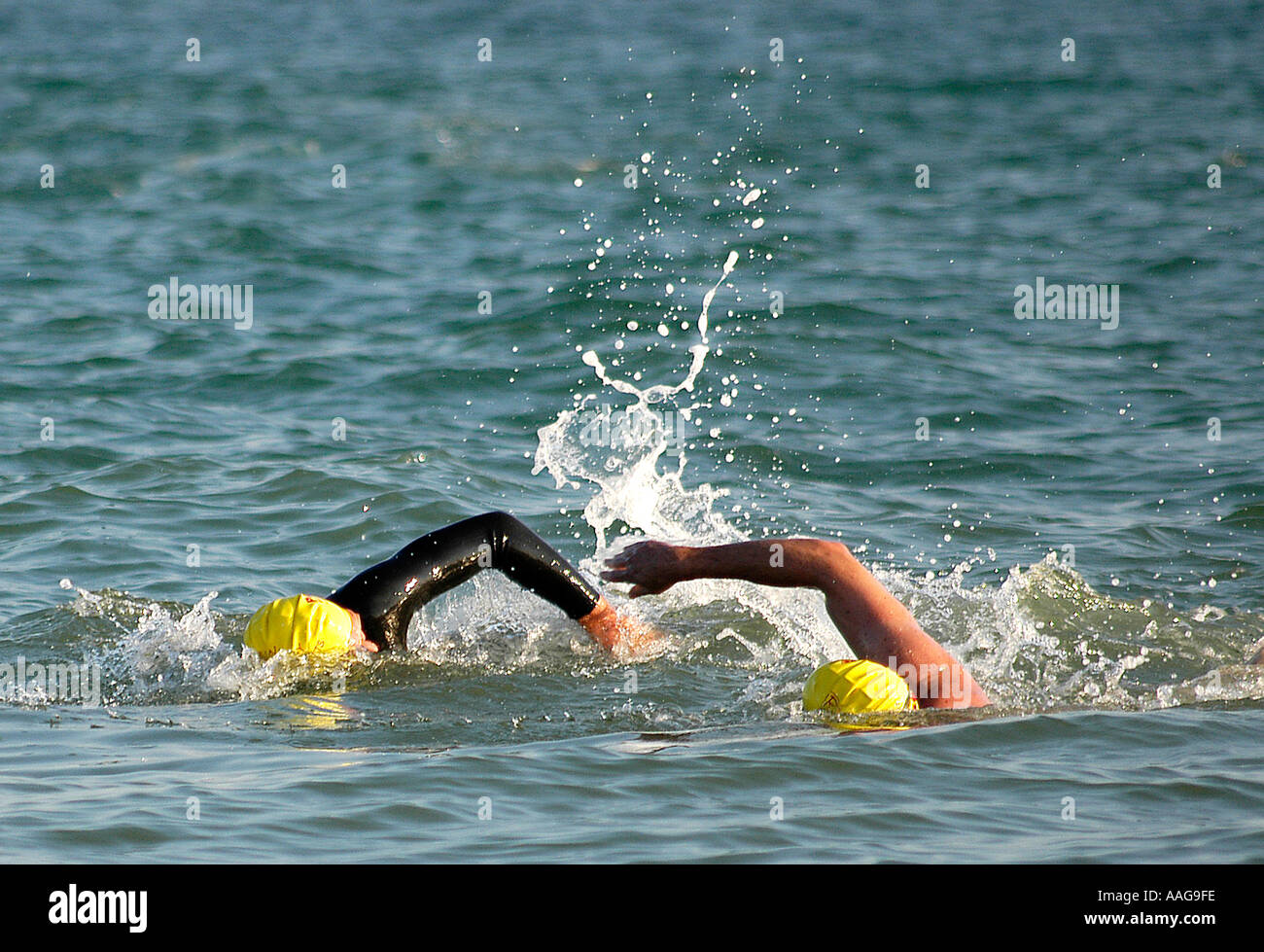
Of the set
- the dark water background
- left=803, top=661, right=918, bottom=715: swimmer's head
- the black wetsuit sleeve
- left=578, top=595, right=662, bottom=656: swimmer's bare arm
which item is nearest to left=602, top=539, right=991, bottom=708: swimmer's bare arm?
left=803, top=661, right=918, bottom=715: swimmer's head

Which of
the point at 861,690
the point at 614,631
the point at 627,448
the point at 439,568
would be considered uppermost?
the point at 627,448

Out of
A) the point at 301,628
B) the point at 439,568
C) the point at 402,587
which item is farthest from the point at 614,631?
the point at 301,628

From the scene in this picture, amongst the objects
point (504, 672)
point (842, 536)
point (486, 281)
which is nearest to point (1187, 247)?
point (486, 281)

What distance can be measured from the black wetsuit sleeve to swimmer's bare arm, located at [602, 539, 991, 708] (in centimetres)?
68

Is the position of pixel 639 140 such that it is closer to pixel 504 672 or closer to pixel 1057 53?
pixel 1057 53

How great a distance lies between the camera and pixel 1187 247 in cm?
1831

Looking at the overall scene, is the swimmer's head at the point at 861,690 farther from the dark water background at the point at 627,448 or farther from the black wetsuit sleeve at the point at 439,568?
the black wetsuit sleeve at the point at 439,568

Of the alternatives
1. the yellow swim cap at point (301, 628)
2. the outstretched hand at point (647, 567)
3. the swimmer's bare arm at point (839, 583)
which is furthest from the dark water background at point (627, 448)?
the outstretched hand at point (647, 567)

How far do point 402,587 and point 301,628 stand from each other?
1.70 ft

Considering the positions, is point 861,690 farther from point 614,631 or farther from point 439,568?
point 439,568

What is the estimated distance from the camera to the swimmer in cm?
723

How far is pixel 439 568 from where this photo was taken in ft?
24.0

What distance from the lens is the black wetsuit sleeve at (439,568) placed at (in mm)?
Result: 7340

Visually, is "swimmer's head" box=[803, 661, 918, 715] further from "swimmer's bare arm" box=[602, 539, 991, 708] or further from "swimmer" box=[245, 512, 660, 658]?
"swimmer" box=[245, 512, 660, 658]
